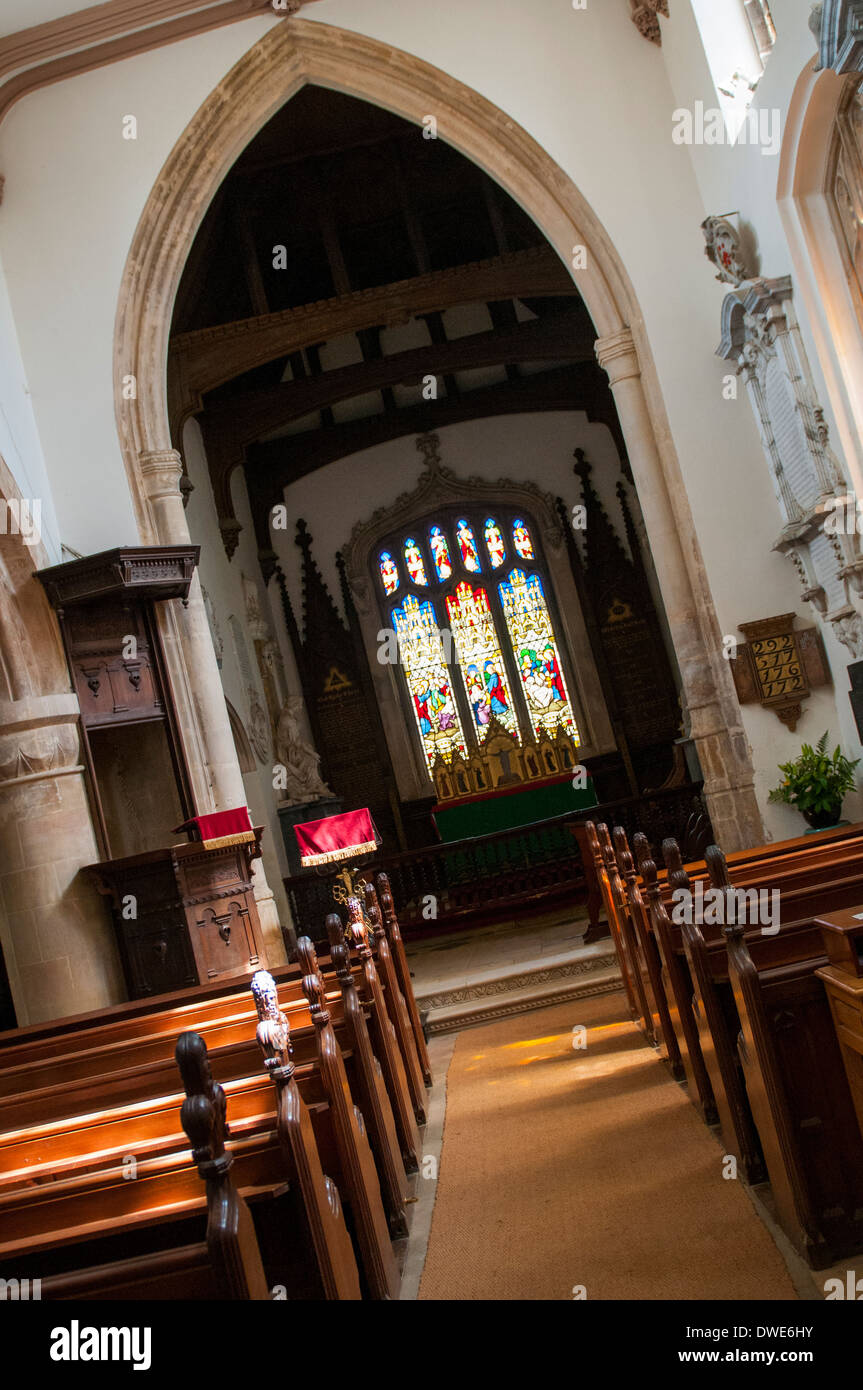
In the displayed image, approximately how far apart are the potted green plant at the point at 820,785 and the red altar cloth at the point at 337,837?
256cm

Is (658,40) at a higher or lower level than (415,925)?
higher

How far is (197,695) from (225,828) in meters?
2.10

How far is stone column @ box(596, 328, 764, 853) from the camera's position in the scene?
24.6ft

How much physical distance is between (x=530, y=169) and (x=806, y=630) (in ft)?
12.4

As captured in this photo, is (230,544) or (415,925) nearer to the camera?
(415,925)

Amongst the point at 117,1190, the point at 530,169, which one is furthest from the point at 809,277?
the point at 117,1190

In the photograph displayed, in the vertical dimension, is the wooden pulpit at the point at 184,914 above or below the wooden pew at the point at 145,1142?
above

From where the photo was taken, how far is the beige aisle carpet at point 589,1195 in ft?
8.91

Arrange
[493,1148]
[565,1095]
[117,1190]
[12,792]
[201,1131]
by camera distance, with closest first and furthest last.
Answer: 1. [201,1131]
2. [117,1190]
3. [493,1148]
4. [565,1095]
5. [12,792]

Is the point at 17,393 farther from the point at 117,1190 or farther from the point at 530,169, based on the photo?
the point at 117,1190

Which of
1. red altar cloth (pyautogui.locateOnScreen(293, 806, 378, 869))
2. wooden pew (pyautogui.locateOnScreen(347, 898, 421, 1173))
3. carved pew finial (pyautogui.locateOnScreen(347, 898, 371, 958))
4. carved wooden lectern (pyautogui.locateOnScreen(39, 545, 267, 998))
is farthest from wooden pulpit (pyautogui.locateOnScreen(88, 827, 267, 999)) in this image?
wooden pew (pyautogui.locateOnScreen(347, 898, 421, 1173))

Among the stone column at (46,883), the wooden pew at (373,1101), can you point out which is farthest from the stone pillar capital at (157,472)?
the wooden pew at (373,1101)

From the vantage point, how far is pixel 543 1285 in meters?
2.79

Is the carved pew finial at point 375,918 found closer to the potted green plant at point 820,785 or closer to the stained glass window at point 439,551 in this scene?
the potted green plant at point 820,785
